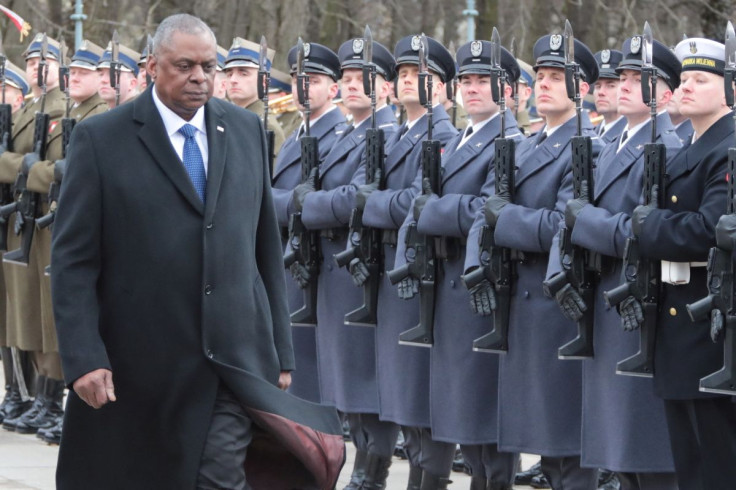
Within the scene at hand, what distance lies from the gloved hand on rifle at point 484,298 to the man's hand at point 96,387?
2.47m

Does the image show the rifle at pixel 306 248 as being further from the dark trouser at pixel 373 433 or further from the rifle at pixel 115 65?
the rifle at pixel 115 65

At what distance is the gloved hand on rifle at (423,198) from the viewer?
774 cm

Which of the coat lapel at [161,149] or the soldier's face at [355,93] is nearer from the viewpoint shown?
the coat lapel at [161,149]

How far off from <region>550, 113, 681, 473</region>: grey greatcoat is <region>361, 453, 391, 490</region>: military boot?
143 centimetres

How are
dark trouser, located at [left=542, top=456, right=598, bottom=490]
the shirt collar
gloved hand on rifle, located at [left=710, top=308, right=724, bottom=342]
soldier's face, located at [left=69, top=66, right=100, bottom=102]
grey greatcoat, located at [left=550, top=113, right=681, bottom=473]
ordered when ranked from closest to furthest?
the shirt collar
gloved hand on rifle, located at [left=710, top=308, right=724, bottom=342]
grey greatcoat, located at [left=550, top=113, right=681, bottom=473]
dark trouser, located at [left=542, top=456, right=598, bottom=490]
soldier's face, located at [left=69, top=66, right=100, bottom=102]

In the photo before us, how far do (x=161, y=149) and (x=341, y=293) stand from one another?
3407mm

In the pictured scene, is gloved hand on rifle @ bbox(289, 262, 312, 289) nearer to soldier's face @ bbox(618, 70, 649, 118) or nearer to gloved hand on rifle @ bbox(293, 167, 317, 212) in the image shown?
gloved hand on rifle @ bbox(293, 167, 317, 212)

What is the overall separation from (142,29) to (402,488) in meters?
12.2

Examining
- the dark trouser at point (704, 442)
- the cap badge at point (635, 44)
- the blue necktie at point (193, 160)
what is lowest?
the dark trouser at point (704, 442)

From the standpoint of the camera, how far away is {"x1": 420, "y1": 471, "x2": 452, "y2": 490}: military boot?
7.73 m

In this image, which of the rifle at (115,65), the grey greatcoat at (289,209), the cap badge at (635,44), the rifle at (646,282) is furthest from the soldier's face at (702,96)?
the rifle at (115,65)

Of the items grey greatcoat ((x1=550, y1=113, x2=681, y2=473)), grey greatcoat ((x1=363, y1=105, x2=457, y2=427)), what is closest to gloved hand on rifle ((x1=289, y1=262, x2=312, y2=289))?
grey greatcoat ((x1=363, y1=105, x2=457, y2=427))

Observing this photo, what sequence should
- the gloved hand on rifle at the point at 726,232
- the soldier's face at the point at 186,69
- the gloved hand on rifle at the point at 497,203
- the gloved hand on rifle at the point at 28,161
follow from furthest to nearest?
the gloved hand on rifle at the point at 28,161, the gloved hand on rifle at the point at 497,203, the gloved hand on rifle at the point at 726,232, the soldier's face at the point at 186,69

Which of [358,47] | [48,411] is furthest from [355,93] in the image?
[48,411]
